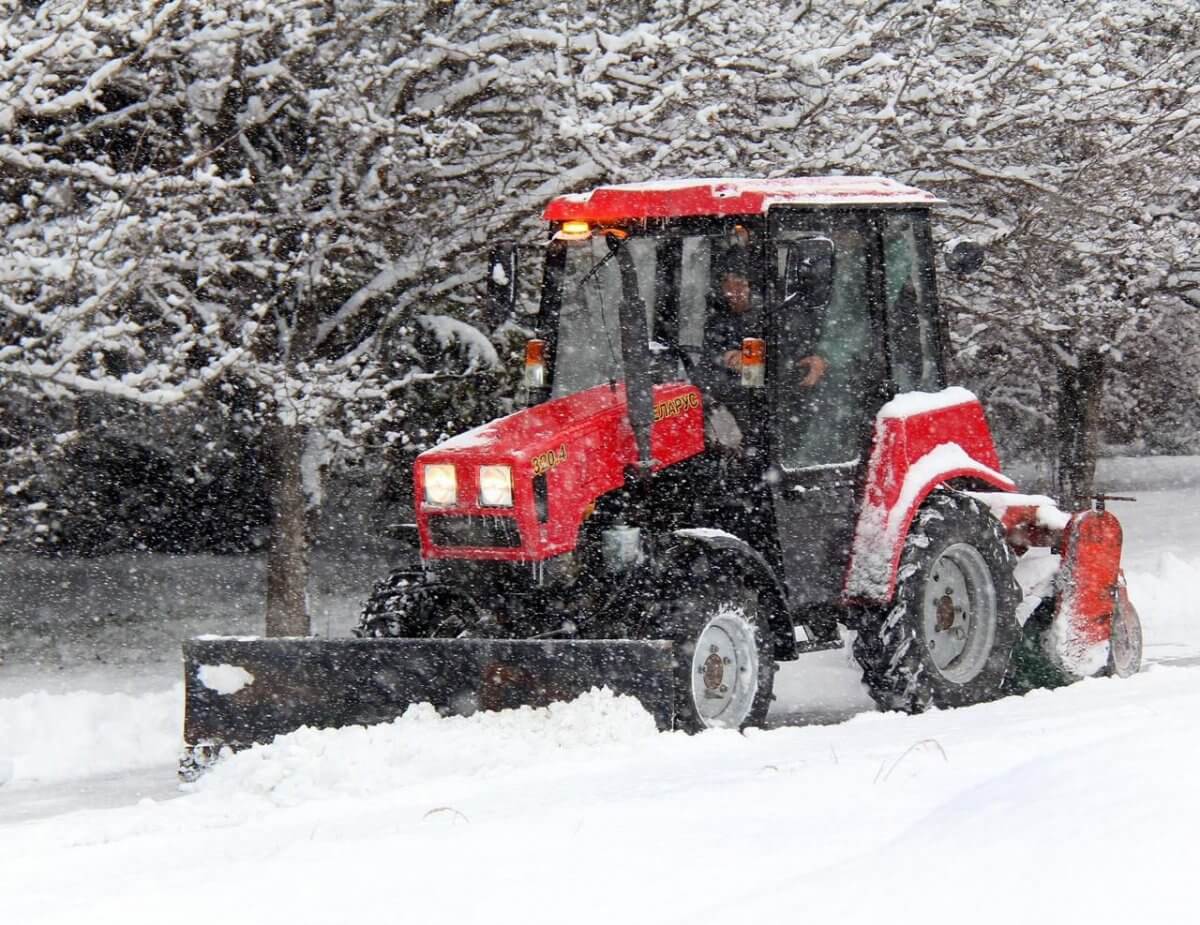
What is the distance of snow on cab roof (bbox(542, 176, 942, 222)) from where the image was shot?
6762 mm

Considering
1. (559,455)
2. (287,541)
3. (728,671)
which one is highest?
(559,455)

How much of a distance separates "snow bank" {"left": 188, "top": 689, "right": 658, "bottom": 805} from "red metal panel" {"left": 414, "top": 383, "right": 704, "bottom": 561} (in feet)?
2.23

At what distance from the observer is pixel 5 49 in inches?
328

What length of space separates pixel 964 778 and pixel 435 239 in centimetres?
644

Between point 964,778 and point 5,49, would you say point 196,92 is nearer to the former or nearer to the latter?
point 5,49

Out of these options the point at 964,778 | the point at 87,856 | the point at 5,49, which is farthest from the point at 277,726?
the point at 5,49

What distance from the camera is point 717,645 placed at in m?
6.55

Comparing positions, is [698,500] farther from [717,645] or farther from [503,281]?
[503,281]

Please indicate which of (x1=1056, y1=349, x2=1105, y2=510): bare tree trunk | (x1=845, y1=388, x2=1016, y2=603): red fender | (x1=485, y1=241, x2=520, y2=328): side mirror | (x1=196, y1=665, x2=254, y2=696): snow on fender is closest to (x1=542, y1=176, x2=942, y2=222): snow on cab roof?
(x1=485, y1=241, x2=520, y2=328): side mirror

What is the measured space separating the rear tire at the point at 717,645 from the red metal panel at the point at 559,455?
0.50m

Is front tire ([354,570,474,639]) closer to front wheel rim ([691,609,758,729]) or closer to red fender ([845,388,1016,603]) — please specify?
front wheel rim ([691,609,758,729])

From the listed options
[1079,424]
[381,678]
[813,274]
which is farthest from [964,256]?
[1079,424]

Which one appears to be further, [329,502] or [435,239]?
[329,502]

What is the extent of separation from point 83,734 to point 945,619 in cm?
427
